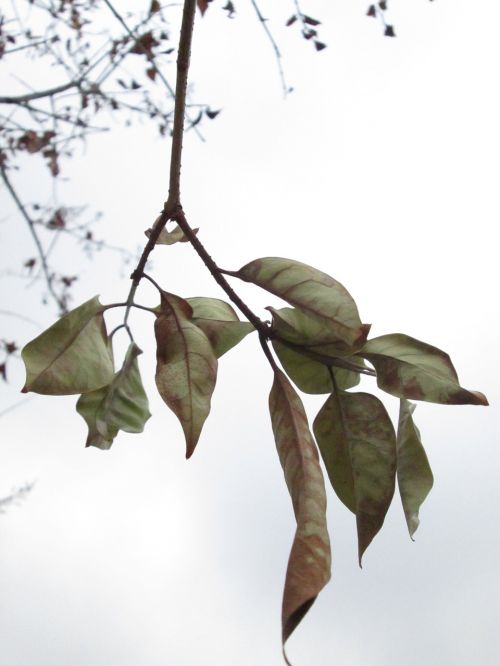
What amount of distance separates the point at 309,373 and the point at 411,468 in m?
0.11

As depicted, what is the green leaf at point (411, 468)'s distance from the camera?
1.85ft

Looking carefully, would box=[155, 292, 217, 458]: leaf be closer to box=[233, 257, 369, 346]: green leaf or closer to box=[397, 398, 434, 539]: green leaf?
box=[233, 257, 369, 346]: green leaf

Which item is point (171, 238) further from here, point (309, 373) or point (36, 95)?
point (36, 95)

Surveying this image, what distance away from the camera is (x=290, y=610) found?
1.30ft

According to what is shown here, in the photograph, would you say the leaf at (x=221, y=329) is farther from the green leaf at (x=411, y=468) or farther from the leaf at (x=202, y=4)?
the leaf at (x=202, y=4)

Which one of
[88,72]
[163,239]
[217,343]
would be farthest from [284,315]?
[88,72]

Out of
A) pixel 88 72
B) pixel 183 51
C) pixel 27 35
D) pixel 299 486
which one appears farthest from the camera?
pixel 27 35

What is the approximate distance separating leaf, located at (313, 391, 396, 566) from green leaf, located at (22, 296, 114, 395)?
18 centimetres

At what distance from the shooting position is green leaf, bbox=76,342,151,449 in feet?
1.99

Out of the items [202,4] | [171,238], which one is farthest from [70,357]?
[202,4]

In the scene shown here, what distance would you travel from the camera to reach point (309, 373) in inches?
23.0

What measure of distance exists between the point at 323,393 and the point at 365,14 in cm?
191

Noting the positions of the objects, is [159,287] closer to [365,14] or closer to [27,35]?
[365,14]

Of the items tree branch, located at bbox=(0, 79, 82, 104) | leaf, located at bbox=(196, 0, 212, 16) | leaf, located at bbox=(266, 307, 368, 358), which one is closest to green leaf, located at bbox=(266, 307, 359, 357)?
leaf, located at bbox=(266, 307, 368, 358)
